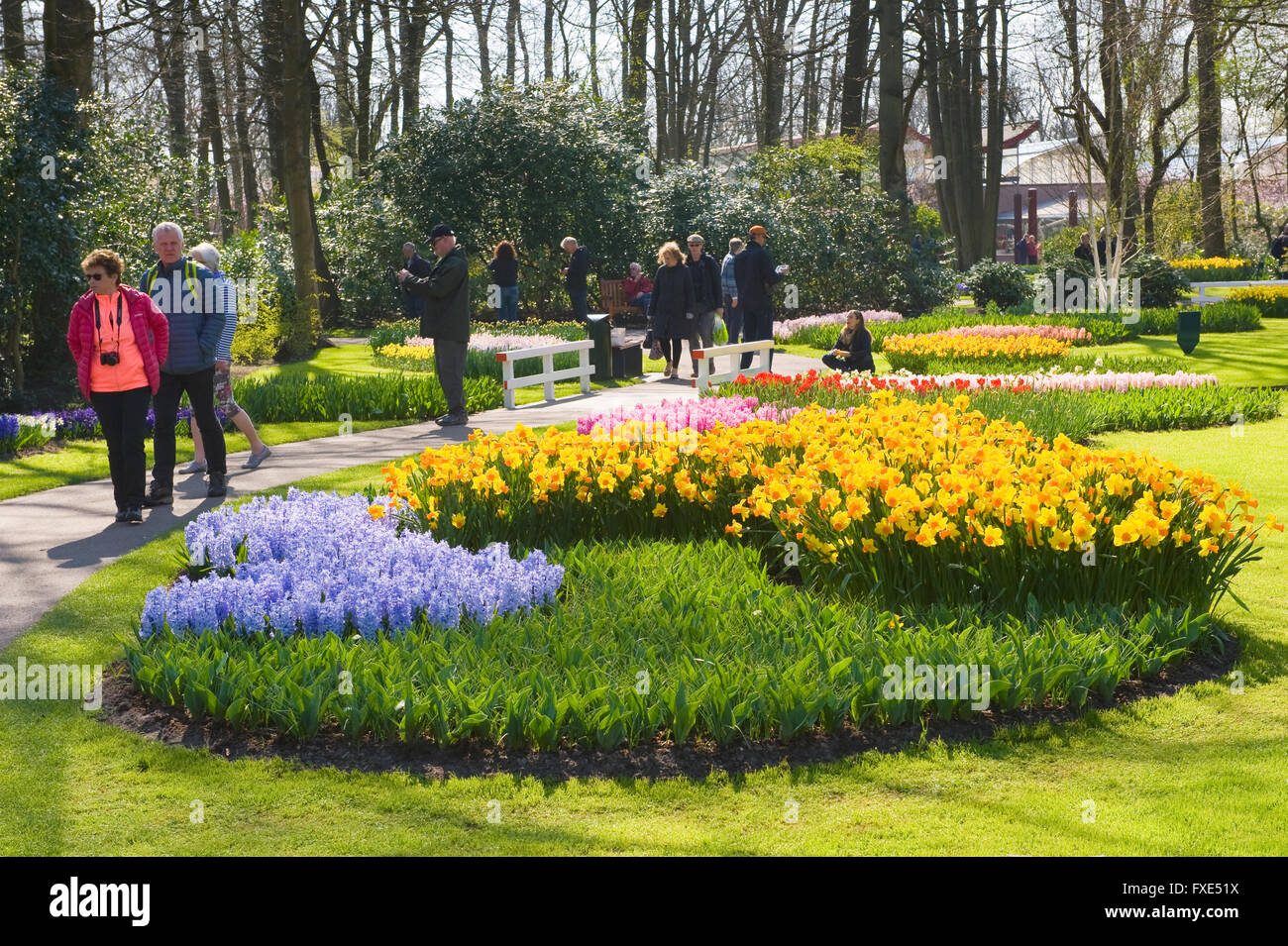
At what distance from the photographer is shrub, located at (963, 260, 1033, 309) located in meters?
23.5

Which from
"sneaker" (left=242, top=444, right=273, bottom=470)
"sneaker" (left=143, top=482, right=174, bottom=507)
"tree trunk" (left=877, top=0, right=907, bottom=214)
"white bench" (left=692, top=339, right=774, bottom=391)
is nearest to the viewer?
"sneaker" (left=143, top=482, right=174, bottom=507)

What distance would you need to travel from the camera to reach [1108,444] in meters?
10.3

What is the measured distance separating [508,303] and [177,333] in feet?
42.0

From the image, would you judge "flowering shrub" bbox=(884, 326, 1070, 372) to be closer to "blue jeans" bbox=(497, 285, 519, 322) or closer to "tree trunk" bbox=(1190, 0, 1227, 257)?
"tree trunk" bbox=(1190, 0, 1227, 257)

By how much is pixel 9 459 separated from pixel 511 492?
5.49 meters

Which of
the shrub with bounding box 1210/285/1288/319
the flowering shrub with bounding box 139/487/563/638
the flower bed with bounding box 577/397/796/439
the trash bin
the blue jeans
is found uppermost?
the blue jeans

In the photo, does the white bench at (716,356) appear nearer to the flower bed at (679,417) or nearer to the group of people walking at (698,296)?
the group of people walking at (698,296)

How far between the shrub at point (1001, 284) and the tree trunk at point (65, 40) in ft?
50.3

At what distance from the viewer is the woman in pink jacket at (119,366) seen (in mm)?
7789

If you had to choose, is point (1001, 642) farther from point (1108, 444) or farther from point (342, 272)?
point (342, 272)

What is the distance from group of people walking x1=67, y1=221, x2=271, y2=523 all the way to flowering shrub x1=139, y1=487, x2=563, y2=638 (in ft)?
5.55

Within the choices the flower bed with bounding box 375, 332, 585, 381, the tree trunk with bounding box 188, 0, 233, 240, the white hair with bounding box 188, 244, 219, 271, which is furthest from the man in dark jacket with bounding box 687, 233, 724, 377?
the white hair with bounding box 188, 244, 219, 271

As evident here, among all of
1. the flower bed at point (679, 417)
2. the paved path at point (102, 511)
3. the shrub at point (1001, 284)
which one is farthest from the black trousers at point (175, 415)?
the shrub at point (1001, 284)
